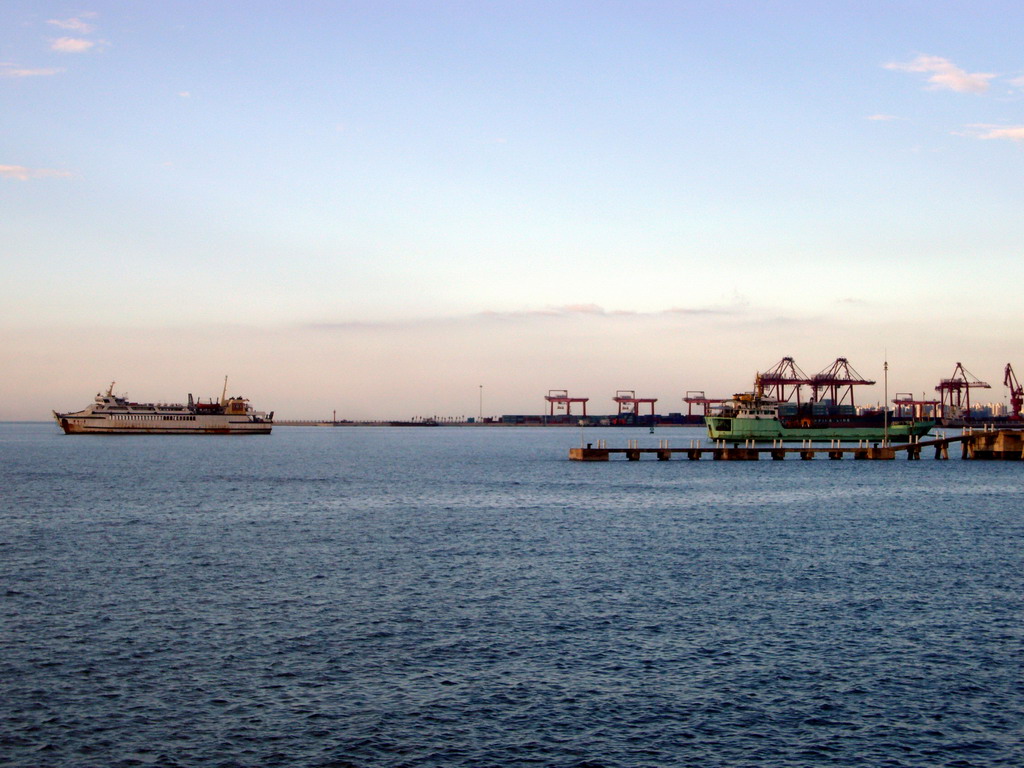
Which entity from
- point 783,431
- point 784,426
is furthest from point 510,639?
point 784,426

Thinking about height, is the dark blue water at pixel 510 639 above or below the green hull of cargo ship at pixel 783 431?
below

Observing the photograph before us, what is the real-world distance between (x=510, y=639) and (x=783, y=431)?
128323 mm

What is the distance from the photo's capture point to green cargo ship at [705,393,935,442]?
475 ft

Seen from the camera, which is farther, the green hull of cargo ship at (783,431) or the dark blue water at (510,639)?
the green hull of cargo ship at (783,431)

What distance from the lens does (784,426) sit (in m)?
154

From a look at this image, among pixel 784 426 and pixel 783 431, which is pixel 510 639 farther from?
pixel 784 426

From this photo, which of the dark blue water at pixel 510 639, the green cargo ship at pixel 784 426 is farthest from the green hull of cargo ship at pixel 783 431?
the dark blue water at pixel 510 639

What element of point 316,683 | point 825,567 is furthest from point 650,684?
point 825,567

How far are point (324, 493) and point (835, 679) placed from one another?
5361 centimetres

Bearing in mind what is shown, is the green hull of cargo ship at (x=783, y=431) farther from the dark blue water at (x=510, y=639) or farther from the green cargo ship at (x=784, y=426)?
the dark blue water at (x=510, y=639)

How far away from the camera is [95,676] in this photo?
22.4 meters

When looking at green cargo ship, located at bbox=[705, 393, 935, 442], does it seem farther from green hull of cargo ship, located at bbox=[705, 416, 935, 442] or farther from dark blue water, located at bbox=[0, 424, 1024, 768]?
dark blue water, located at bbox=[0, 424, 1024, 768]

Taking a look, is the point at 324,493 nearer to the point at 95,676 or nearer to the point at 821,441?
the point at 95,676

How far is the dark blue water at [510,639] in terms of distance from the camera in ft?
61.1
